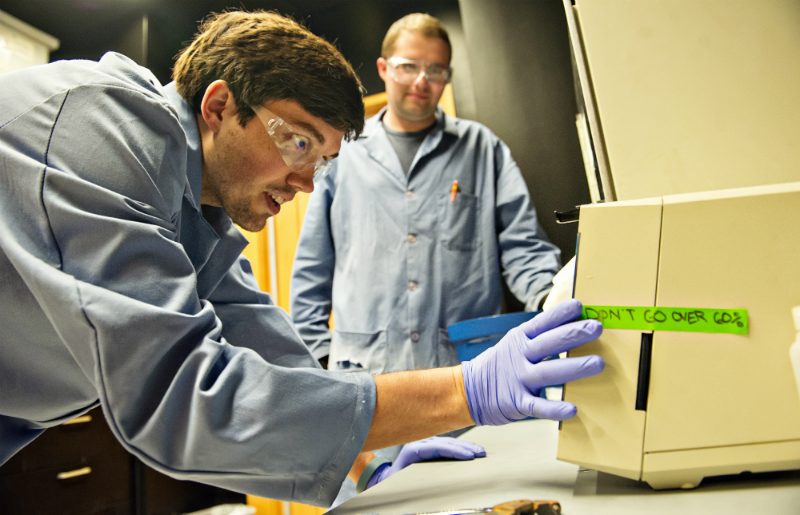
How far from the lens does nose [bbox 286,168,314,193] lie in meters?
1.19

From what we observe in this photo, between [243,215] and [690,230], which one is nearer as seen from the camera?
[690,230]

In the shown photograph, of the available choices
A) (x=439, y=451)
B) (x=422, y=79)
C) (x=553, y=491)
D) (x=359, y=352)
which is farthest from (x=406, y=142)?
(x=553, y=491)

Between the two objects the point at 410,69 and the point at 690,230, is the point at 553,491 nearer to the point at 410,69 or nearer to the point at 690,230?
the point at 690,230

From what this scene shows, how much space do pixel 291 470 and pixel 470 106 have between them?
205cm

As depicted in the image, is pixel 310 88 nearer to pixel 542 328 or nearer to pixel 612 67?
pixel 612 67

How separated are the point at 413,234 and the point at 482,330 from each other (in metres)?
0.72

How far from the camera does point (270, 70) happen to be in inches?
43.0

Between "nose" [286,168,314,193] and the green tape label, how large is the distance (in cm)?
77

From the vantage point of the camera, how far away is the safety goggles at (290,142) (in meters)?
1.09

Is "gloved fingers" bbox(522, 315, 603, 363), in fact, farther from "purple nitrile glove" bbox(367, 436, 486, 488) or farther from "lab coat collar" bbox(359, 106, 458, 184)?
"lab coat collar" bbox(359, 106, 458, 184)

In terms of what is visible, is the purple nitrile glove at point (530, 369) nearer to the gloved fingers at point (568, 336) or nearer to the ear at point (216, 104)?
the gloved fingers at point (568, 336)

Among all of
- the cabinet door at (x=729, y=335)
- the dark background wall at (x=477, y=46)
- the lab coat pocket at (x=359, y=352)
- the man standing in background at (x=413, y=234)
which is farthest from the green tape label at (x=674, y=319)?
the dark background wall at (x=477, y=46)

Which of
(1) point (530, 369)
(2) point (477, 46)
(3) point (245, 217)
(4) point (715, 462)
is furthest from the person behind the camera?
(2) point (477, 46)

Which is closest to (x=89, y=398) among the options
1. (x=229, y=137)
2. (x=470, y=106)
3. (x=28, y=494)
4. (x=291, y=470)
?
(x=291, y=470)
